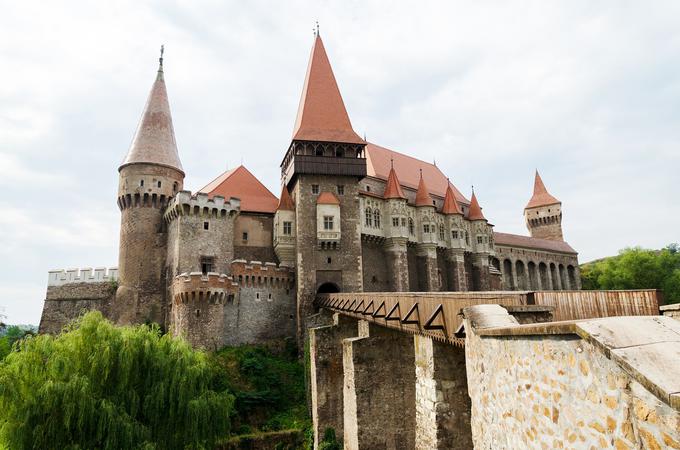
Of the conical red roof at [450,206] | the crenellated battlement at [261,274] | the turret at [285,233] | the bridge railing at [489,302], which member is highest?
the conical red roof at [450,206]

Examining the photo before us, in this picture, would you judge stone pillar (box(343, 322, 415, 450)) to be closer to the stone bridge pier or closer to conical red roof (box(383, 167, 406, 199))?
the stone bridge pier

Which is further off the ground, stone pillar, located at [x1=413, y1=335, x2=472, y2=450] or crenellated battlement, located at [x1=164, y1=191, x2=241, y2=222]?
crenellated battlement, located at [x1=164, y1=191, x2=241, y2=222]

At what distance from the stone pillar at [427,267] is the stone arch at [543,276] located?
23.8 m

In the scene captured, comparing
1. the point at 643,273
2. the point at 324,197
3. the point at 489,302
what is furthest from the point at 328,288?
the point at 643,273

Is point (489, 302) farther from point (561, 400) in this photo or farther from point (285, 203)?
point (285, 203)

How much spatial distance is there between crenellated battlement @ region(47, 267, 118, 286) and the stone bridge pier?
15.4 meters

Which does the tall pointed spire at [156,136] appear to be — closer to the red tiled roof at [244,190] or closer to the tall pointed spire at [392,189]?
the red tiled roof at [244,190]

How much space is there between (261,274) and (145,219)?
29.1 ft

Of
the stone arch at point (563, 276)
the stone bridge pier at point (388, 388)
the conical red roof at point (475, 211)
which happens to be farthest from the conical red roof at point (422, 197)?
the stone arch at point (563, 276)

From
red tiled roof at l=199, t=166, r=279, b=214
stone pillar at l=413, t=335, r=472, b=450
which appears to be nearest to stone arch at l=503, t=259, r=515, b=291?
red tiled roof at l=199, t=166, r=279, b=214

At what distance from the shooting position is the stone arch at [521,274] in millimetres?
49547

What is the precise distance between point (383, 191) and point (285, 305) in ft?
42.0

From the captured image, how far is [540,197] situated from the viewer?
215 feet

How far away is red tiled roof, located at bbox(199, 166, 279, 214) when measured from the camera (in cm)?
3130
